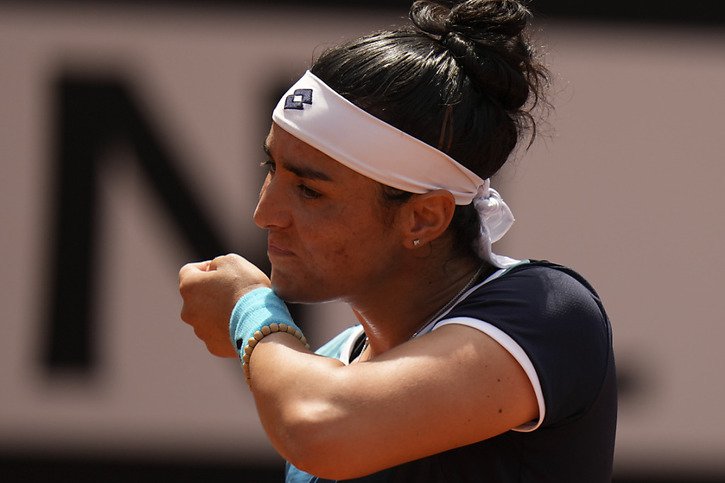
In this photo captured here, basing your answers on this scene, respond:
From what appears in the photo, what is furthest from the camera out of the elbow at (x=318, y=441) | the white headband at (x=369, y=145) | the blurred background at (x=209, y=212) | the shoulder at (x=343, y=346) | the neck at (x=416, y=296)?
the blurred background at (x=209, y=212)

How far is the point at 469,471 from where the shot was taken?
1.71 m

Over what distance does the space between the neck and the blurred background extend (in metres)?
2.04

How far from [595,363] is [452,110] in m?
0.45

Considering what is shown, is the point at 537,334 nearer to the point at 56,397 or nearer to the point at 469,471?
the point at 469,471

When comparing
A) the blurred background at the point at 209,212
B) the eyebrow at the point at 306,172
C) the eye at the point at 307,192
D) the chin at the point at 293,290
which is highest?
the eyebrow at the point at 306,172

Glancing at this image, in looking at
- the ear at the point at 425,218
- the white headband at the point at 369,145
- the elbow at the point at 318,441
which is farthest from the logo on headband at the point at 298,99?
the elbow at the point at 318,441

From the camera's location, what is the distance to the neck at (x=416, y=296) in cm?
191

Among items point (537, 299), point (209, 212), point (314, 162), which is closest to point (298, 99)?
point (314, 162)

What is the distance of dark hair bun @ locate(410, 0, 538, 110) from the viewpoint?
1.88m

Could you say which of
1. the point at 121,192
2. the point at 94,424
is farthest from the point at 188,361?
the point at 121,192

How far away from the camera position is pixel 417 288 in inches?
75.4

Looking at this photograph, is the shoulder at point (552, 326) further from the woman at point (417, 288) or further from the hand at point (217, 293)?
the hand at point (217, 293)

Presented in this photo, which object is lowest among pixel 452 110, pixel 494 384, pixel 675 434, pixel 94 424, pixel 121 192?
pixel 94 424

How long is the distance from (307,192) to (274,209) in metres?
0.06
